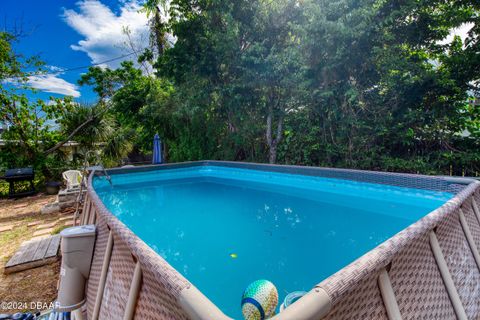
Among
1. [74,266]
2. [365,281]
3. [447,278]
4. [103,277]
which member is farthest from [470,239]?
[74,266]

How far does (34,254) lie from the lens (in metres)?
3.37

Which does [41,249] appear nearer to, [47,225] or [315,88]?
[47,225]

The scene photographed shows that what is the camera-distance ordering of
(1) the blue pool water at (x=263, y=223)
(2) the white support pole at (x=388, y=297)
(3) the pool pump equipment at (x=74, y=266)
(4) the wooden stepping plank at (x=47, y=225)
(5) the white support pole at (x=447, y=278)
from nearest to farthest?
(2) the white support pole at (x=388, y=297) < (5) the white support pole at (x=447, y=278) < (3) the pool pump equipment at (x=74, y=266) < (1) the blue pool water at (x=263, y=223) < (4) the wooden stepping plank at (x=47, y=225)

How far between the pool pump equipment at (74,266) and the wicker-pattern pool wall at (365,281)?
94 mm

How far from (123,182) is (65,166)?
322 cm

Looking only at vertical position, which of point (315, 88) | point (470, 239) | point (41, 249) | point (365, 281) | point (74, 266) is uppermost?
point (315, 88)

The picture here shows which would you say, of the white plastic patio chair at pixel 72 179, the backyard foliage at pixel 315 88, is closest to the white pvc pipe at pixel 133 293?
the white plastic patio chair at pixel 72 179

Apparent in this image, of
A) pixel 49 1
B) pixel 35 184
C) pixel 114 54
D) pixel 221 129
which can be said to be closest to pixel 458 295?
pixel 221 129

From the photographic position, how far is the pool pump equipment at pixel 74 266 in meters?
1.93

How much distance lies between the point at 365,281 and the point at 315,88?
6.88m

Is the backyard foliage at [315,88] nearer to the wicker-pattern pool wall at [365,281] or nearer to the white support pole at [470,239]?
the white support pole at [470,239]

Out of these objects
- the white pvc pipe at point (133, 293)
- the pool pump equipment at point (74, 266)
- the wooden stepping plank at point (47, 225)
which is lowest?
the wooden stepping plank at point (47, 225)

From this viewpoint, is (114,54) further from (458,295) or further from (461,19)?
(458,295)

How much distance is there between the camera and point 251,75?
7.58 meters
